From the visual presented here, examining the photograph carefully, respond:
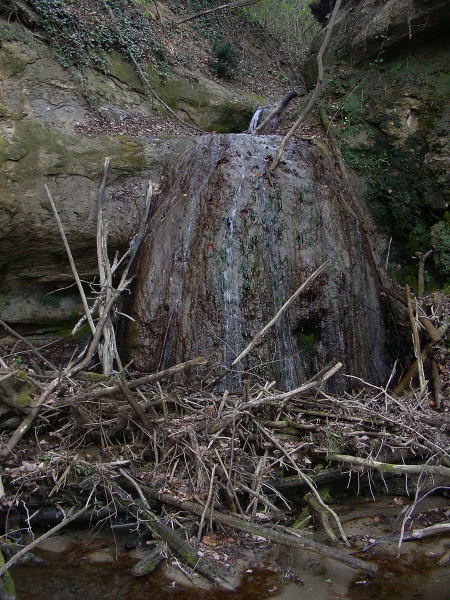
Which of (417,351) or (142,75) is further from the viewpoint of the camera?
(142,75)

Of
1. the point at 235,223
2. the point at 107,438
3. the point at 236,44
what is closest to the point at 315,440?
the point at 107,438

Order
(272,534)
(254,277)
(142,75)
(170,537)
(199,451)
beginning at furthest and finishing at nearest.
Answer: (142,75), (254,277), (199,451), (170,537), (272,534)

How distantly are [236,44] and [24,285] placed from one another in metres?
9.49

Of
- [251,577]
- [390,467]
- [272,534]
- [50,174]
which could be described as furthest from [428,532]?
[50,174]

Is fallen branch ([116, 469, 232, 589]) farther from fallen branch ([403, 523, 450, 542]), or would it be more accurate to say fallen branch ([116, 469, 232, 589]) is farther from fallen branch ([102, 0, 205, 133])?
fallen branch ([102, 0, 205, 133])

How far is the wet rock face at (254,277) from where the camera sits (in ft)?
20.9

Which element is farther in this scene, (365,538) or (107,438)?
(107,438)

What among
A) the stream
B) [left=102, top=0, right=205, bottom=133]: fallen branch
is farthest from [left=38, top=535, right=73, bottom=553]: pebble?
[left=102, top=0, right=205, bottom=133]: fallen branch

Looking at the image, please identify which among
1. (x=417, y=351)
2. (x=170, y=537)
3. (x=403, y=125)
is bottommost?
(x=170, y=537)

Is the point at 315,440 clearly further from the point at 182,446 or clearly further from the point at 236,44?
the point at 236,44

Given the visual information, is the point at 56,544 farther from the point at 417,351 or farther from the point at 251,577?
the point at 417,351

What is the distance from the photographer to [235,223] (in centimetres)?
687

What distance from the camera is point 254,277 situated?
659 centimetres

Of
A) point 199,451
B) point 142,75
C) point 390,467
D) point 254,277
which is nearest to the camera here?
point 390,467
